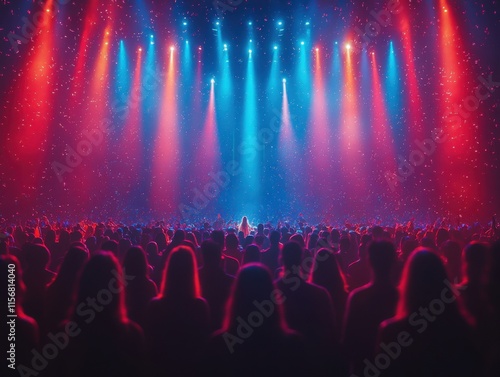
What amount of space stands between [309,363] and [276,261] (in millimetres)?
3905

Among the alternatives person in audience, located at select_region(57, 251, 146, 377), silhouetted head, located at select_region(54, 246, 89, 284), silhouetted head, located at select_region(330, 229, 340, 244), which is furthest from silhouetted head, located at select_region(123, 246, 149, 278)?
silhouetted head, located at select_region(330, 229, 340, 244)

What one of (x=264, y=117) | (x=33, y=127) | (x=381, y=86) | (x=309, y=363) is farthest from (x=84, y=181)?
(x=309, y=363)

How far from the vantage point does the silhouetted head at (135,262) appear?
3898 mm

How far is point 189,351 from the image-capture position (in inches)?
119

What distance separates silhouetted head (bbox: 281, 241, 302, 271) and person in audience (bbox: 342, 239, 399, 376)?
0.72 m

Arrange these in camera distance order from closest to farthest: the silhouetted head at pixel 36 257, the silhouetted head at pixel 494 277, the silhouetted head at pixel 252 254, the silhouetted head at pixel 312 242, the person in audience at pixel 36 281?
the silhouetted head at pixel 494 277 < the person in audience at pixel 36 281 < the silhouetted head at pixel 36 257 < the silhouetted head at pixel 252 254 < the silhouetted head at pixel 312 242

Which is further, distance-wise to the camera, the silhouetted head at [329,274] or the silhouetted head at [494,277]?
the silhouetted head at [329,274]

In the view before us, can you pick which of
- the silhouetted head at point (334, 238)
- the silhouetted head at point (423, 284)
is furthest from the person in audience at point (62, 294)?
the silhouetted head at point (334, 238)

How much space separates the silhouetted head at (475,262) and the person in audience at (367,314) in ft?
2.59

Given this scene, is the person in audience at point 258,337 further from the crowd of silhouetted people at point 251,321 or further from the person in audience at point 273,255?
the person in audience at point 273,255

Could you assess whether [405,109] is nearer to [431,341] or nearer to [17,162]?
[17,162]

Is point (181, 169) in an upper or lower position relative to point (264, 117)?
lower

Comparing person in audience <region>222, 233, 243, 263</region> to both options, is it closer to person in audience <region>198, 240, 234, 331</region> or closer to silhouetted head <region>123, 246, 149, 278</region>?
person in audience <region>198, 240, 234, 331</region>

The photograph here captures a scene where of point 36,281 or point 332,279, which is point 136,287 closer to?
point 36,281
